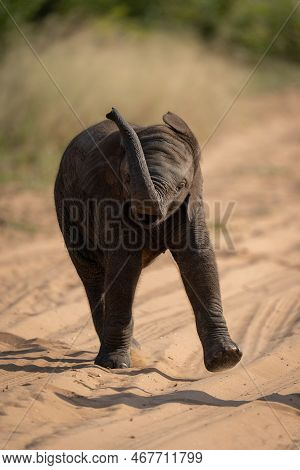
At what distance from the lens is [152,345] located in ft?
27.9

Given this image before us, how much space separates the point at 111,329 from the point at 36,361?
73cm

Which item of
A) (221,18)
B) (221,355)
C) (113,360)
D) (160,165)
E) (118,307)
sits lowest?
(221,18)

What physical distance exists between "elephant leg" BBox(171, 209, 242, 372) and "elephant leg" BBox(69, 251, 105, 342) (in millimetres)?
1396

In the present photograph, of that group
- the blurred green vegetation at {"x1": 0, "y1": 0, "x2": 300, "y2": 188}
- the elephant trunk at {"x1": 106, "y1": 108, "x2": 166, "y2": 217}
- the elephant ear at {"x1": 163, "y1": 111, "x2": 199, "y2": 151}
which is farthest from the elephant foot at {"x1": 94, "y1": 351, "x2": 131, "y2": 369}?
the blurred green vegetation at {"x1": 0, "y1": 0, "x2": 300, "y2": 188}

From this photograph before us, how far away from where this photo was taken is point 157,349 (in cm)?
833

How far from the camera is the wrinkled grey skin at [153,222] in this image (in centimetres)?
688

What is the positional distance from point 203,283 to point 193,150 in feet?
3.44

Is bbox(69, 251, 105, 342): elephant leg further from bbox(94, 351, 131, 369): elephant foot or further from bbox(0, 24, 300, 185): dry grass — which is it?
bbox(0, 24, 300, 185): dry grass

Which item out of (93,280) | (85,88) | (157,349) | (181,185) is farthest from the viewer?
(85,88)

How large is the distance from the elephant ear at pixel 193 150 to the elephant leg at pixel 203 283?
0.39ft

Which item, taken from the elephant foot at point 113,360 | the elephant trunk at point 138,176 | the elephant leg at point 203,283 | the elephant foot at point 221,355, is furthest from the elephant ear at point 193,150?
the elephant foot at point 113,360

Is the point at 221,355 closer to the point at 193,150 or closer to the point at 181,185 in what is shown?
the point at 181,185

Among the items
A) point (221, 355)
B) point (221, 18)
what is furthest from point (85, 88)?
point (221, 355)

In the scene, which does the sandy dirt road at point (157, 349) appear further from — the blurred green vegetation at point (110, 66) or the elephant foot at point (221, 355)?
the blurred green vegetation at point (110, 66)
